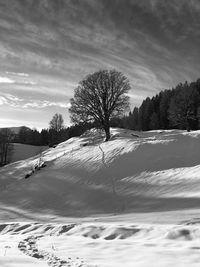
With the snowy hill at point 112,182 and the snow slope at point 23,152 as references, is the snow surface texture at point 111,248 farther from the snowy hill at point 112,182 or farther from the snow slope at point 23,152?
the snow slope at point 23,152

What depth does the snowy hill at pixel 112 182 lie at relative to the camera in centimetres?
1662

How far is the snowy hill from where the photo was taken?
16.6 meters

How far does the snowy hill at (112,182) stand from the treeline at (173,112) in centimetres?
2346

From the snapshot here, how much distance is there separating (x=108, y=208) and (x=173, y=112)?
138ft

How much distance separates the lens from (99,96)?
1517 inches

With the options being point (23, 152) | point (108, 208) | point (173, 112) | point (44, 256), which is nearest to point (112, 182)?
point (108, 208)

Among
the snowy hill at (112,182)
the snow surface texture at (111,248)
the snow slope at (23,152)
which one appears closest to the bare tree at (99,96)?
the snowy hill at (112,182)

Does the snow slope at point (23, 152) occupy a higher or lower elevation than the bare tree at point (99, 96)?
lower

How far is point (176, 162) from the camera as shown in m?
22.3

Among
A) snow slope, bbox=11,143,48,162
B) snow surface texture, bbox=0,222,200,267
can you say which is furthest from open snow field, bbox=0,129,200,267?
snow slope, bbox=11,143,48,162

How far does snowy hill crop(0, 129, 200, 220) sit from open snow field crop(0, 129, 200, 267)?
0.07m

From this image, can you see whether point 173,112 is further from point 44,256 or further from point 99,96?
point 44,256

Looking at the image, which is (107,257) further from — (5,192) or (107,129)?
(107,129)

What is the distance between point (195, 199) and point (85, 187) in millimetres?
10043
